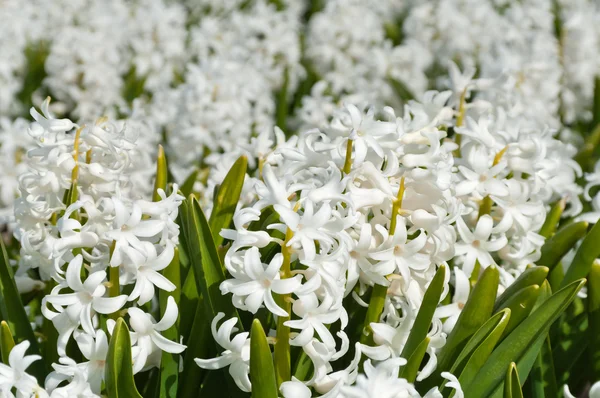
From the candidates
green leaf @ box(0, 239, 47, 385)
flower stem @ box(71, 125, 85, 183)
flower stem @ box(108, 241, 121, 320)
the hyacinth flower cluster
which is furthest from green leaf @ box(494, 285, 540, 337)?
green leaf @ box(0, 239, 47, 385)

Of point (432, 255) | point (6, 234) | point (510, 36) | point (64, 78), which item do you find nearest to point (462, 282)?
point (432, 255)

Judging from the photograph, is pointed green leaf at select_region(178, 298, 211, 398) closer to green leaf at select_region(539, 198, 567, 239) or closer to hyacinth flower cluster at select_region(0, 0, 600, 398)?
hyacinth flower cluster at select_region(0, 0, 600, 398)

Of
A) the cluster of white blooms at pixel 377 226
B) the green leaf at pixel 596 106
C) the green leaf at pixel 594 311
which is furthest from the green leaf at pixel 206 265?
the green leaf at pixel 596 106

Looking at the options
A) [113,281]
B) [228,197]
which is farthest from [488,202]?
[113,281]

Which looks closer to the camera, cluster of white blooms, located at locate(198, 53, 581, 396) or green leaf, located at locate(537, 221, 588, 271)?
cluster of white blooms, located at locate(198, 53, 581, 396)

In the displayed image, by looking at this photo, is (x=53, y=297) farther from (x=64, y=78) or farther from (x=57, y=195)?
(x=64, y=78)

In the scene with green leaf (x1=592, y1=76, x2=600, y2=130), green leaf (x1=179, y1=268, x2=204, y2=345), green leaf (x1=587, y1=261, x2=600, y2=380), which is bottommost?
green leaf (x1=592, y1=76, x2=600, y2=130)

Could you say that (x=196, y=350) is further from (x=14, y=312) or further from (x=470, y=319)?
(x=470, y=319)

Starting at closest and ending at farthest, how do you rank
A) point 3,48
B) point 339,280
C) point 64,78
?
point 339,280, point 64,78, point 3,48
